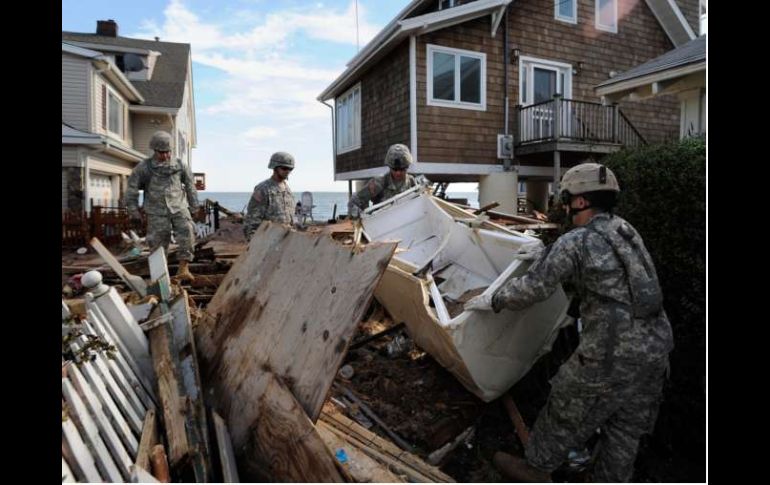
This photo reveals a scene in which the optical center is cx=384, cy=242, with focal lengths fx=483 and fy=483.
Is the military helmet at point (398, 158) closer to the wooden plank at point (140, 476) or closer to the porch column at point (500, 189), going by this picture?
the wooden plank at point (140, 476)

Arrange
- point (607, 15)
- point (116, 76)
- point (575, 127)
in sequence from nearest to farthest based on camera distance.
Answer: point (575, 127) → point (607, 15) → point (116, 76)

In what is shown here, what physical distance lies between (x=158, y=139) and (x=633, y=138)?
10518 millimetres

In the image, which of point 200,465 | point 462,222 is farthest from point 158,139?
point 200,465

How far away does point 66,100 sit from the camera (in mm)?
12672

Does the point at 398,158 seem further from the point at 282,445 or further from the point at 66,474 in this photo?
the point at 66,474

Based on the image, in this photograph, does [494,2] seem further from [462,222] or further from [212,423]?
[212,423]

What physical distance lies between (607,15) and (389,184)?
33.1 feet

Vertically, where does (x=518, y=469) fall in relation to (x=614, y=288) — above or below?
below

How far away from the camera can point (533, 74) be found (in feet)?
37.9

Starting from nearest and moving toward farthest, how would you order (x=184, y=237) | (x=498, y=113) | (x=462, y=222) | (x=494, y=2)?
(x=462, y=222) < (x=184, y=237) < (x=494, y=2) < (x=498, y=113)

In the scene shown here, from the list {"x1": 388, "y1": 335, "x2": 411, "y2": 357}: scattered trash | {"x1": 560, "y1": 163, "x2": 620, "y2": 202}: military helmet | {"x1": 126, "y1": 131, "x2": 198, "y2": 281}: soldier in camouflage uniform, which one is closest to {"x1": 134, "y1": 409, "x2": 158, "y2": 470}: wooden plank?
{"x1": 388, "y1": 335, "x2": 411, "y2": 357}: scattered trash

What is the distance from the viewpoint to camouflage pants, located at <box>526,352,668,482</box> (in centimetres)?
245

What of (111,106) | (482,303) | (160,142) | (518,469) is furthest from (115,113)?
(518,469)

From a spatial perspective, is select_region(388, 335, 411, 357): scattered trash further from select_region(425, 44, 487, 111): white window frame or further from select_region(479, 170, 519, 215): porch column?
select_region(479, 170, 519, 215): porch column
